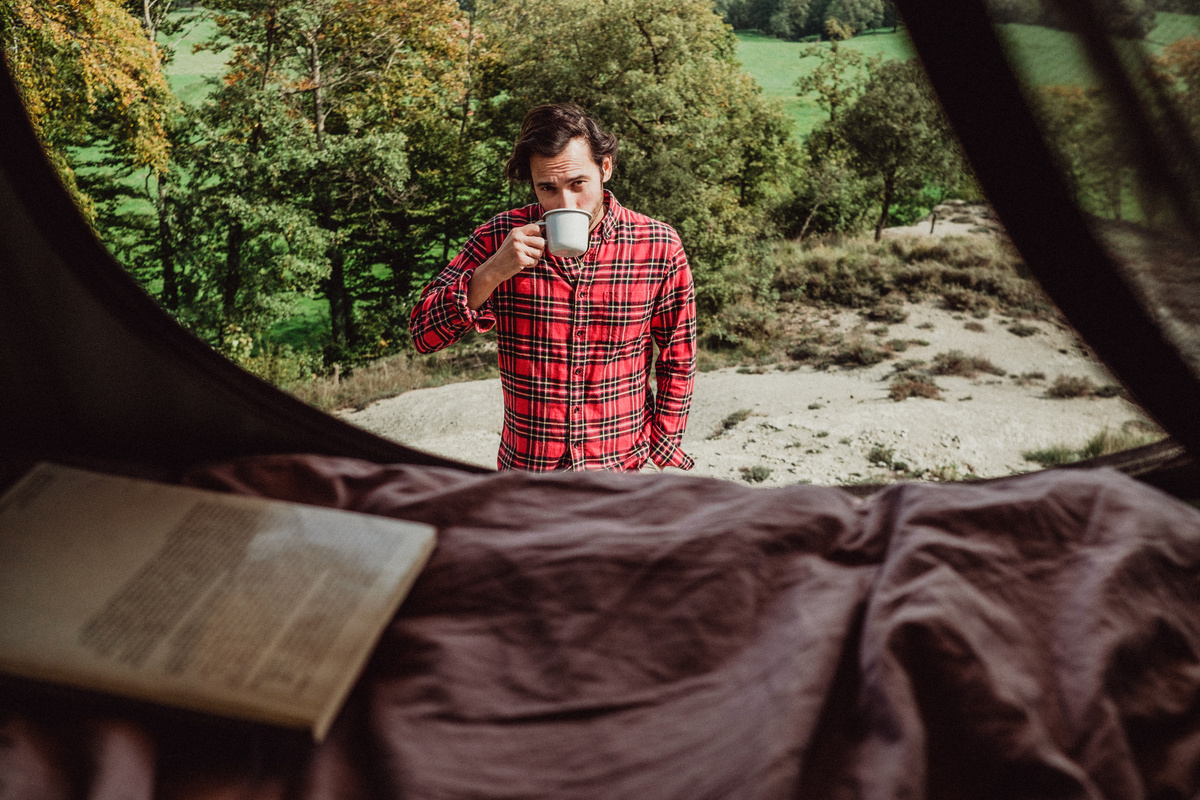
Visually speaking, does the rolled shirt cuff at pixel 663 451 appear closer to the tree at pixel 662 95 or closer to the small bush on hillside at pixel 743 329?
the tree at pixel 662 95

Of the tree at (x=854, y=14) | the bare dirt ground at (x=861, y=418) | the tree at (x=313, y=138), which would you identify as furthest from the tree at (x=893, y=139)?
the tree at (x=313, y=138)

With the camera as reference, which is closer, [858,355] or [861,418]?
[861,418]

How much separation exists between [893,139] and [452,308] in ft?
30.8

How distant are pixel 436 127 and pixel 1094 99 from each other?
8599 mm

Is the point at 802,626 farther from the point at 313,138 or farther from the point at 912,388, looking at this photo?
the point at 313,138

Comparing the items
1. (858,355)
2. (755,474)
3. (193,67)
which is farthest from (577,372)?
(193,67)

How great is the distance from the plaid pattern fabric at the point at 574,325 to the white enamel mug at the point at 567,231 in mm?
201

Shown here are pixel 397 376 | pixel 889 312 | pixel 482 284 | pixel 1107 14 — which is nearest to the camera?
pixel 1107 14

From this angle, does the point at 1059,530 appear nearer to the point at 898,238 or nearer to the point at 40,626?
the point at 40,626

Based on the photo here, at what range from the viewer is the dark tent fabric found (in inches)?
18.2

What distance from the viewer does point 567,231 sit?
44.4 inches

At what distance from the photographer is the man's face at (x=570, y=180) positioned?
1342 millimetres

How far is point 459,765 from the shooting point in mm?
477

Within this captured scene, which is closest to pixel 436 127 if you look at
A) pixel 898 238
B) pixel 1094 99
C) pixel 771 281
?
pixel 771 281
